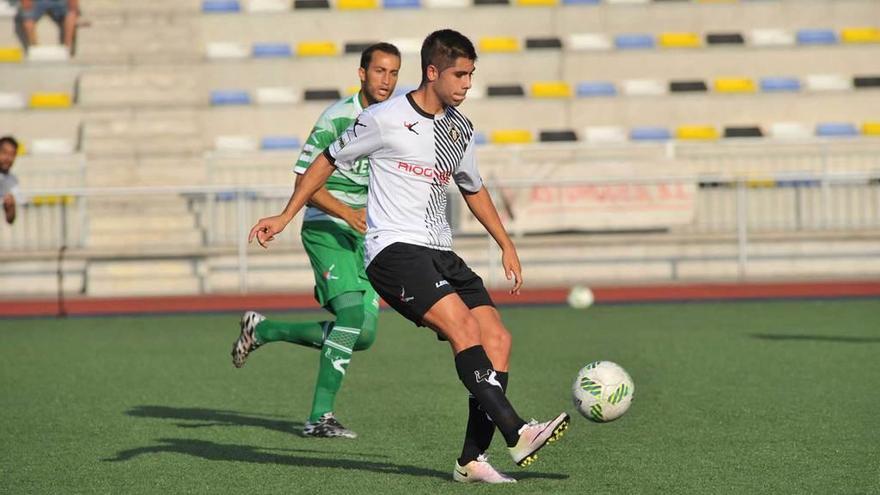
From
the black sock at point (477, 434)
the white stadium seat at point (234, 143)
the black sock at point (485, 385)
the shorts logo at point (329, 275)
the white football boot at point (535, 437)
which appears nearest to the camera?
the white football boot at point (535, 437)

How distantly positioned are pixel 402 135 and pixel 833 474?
2.45 m

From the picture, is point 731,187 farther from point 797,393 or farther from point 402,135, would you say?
point 402,135

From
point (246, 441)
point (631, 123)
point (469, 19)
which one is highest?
point (469, 19)

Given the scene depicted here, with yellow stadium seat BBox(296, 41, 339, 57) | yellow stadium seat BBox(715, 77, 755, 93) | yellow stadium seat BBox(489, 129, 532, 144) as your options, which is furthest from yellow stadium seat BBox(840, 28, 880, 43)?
yellow stadium seat BBox(296, 41, 339, 57)

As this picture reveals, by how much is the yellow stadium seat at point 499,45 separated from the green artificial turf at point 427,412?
419 inches

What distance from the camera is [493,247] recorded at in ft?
69.3

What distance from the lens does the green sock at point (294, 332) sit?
Answer: 8672mm

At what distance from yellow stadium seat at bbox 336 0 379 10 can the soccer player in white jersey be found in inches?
793

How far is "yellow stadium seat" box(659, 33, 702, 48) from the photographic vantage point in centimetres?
2589

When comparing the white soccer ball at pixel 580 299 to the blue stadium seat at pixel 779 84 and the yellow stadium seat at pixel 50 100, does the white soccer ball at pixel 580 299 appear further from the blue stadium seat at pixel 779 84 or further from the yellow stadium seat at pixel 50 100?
the yellow stadium seat at pixel 50 100

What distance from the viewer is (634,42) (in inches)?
1027

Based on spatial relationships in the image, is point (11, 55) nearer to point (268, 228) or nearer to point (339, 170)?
point (339, 170)

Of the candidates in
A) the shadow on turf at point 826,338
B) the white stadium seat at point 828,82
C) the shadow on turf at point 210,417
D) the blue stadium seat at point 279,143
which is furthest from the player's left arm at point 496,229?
the white stadium seat at point 828,82

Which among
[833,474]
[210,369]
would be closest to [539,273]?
[210,369]
